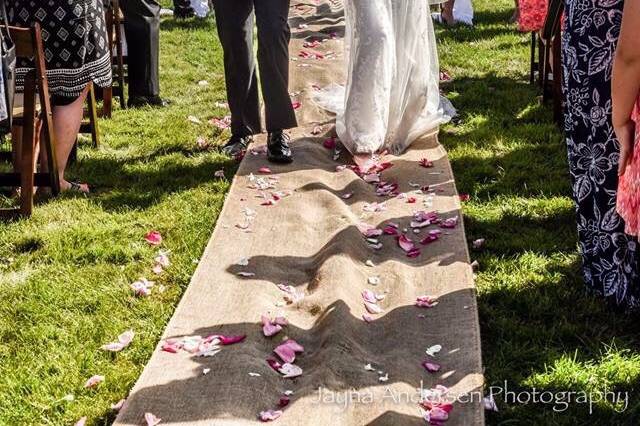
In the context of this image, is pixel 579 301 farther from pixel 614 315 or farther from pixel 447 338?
pixel 447 338

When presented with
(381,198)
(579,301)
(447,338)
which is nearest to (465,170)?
(381,198)

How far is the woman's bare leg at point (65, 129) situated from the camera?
210 inches

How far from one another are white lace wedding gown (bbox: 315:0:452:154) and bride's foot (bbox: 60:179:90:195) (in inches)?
71.6

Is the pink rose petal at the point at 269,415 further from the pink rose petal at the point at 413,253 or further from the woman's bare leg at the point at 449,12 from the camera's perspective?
the woman's bare leg at the point at 449,12

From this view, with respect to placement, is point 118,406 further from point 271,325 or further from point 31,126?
point 31,126

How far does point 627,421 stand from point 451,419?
60 cm

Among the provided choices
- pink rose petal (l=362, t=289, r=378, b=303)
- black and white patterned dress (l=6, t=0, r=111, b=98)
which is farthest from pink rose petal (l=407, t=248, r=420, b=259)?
black and white patterned dress (l=6, t=0, r=111, b=98)

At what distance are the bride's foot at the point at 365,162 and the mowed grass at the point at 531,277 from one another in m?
0.58

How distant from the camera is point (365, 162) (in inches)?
234

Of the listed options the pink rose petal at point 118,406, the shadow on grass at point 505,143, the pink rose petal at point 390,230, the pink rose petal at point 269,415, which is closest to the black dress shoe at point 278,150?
the shadow on grass at point 505,143

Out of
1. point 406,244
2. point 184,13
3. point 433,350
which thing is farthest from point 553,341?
point 184,13

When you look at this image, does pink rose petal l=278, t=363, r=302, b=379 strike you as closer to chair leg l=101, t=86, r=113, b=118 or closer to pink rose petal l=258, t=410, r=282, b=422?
pink rose petal l=258, t=410, r=282, b=422

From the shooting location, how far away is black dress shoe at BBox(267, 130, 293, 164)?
5922 mm

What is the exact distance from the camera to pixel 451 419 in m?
2.98
